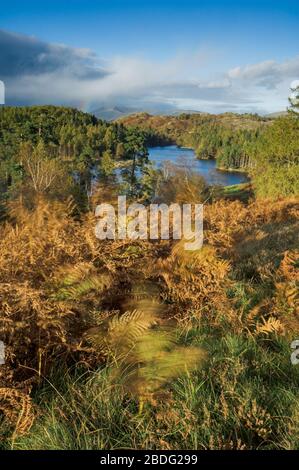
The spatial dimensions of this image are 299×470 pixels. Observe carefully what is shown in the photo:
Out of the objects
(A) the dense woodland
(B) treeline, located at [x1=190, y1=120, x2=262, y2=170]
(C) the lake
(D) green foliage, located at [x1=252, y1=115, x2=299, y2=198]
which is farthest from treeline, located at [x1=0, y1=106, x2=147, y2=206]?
(B) treeline, located at [x1=190, y1=120, x2=262, y2=170]

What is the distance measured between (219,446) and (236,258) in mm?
3298

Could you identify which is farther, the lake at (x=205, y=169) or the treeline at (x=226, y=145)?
the treeline at (x=226, y=145)

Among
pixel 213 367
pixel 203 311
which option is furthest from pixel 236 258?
pixel 213 367

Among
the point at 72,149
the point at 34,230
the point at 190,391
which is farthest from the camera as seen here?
the point at 72,149

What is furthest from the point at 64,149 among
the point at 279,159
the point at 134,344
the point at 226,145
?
the point at 134,344

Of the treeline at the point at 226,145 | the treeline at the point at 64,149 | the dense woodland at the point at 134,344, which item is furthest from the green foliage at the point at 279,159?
the treeline at the point at 226,145

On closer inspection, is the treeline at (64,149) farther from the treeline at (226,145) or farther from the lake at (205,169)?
the treeline at (226,145)

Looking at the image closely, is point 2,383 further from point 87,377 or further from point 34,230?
point 34,230

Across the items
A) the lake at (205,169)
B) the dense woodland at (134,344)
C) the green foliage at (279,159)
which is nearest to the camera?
the dense woodland at (134,344)

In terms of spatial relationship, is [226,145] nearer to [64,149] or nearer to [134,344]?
[64,149]

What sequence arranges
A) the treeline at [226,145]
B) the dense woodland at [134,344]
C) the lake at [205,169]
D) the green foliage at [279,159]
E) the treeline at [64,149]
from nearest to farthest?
1. the dense woodland at [134,344]
2. the lake at [205,169]
3. the green foliage at [279,159]
4. the treeline at [64,149]
5. the treeline at [226,145]

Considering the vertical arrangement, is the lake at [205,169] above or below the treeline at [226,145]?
below
